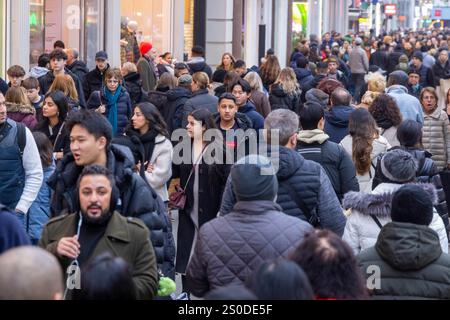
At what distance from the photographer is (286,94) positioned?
16266 mm

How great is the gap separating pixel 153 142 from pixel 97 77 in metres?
7.32

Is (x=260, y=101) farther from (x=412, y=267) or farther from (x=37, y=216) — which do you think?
(x=412, y=267)

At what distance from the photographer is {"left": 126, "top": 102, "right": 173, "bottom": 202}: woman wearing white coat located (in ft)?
31.9

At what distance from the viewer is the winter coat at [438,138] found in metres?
12.2

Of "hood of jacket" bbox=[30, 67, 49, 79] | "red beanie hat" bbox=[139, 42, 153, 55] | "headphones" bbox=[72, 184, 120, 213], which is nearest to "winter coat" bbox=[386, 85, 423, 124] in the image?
"hood of jacket" bbox=[30, 67, 49, 79]

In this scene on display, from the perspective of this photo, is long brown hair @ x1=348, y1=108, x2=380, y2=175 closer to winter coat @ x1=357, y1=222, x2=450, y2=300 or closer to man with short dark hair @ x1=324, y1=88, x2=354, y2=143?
man with short dark hair @ x1=324, y1=88, x2=354, y2=143

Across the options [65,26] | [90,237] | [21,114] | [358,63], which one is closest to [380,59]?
[358,63]

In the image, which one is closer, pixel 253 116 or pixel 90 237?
pixel 90 237

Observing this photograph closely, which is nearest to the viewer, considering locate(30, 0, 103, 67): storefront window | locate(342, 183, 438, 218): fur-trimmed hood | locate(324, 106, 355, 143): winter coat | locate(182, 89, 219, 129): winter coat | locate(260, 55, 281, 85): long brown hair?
locate(342, 183, 438, 218): fur-trimmed hood

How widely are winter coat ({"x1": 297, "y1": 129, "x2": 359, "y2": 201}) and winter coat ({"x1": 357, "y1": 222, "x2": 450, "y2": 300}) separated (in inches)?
112

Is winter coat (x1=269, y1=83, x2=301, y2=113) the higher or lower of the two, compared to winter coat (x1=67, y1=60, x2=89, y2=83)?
lower

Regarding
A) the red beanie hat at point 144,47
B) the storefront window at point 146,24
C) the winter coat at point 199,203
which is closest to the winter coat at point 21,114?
the winter coat at point 199,203

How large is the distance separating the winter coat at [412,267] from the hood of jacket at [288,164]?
5.34 feet
